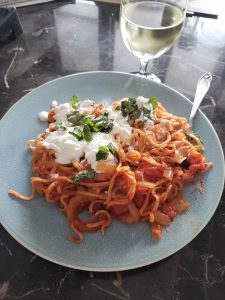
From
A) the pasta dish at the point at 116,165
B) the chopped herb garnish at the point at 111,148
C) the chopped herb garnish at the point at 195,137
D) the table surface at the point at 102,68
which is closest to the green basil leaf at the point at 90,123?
the pasta dish at the point at 116,165

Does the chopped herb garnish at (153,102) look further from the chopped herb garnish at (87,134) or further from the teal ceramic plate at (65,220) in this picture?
the chopped herb garnish at (87,134)

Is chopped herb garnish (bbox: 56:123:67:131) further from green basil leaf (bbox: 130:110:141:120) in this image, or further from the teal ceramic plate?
green basil leaf (bbox: 130:110:141:120)

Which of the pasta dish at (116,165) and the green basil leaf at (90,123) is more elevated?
the green basil leaf at (90,123)

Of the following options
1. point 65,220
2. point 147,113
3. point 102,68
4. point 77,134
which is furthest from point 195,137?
point 102,68

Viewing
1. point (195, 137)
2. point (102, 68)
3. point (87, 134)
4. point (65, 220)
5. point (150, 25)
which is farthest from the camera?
point (102, 68)

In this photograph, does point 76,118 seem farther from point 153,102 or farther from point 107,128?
point 153,102

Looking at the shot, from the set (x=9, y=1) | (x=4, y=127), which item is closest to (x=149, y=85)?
(x=4, y=127)

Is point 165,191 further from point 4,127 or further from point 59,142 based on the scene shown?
point 4,127

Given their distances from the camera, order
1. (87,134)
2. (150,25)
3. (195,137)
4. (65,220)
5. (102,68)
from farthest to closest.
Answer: (102,68), (150,25), (195,137), (87,134), (65,220)
